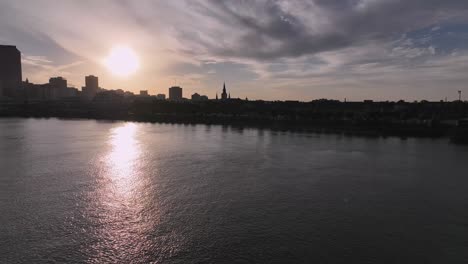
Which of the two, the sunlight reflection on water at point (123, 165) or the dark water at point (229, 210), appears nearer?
the dark water at point (229, 210)

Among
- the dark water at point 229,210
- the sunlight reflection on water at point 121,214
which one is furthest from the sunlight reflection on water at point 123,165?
the dark water at point 229,210


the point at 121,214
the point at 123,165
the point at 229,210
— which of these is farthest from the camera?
the point at 123,165

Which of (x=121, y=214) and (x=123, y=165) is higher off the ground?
(x=123, y=165)

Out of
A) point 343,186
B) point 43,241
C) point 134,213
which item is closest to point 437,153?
point 343,186

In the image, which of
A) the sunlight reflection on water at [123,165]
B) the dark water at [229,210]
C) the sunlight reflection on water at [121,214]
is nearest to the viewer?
the dark water at [229,210]

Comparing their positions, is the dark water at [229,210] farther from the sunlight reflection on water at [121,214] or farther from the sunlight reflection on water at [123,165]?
the sunlight reflection on water at [123,165]

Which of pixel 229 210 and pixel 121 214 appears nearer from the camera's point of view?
pixel 121 214

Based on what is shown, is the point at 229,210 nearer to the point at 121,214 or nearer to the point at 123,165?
the point at 121,214

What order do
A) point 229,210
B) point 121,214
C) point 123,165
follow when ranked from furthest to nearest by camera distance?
1. point 123,165
2. point 229,210
3. point 121,214

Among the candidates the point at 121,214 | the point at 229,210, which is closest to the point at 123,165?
the point at 121,214

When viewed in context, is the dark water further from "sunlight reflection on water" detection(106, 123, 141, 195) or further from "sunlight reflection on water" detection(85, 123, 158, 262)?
"sunlight reflection on water" detection(106, 123, 141, 195)
